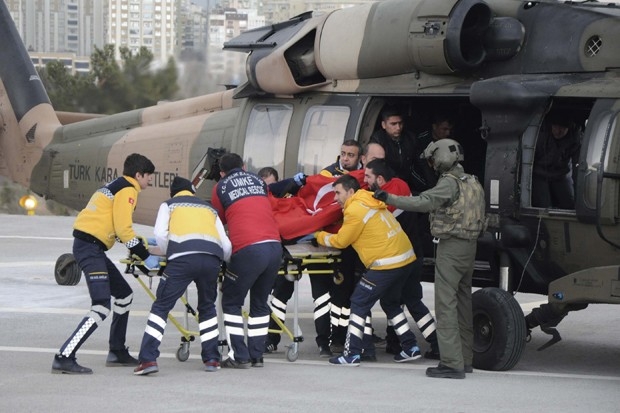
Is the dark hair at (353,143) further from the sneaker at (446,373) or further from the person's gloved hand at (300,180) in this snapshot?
the sneaker at (446,373)

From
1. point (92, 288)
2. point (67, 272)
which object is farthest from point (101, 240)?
point (67, 272)

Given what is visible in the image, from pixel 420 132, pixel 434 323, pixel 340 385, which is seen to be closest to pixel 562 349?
pixel 434 323

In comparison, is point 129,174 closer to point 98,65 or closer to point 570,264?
point 570,264

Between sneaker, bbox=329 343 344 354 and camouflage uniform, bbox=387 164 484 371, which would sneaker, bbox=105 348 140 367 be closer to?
sneaker, bbox=329 343 344 354

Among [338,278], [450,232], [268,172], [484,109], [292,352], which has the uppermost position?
[484,109]

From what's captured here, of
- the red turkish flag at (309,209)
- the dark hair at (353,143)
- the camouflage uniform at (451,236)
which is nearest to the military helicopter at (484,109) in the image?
the camouflage uniform at (451,236)

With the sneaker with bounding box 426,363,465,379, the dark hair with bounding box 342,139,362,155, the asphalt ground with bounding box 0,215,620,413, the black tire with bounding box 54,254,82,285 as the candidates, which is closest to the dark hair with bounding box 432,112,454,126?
the dark hair with bounding box 342,139,362,155

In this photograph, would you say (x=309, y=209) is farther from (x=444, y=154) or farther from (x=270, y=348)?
(x=444, y=154)

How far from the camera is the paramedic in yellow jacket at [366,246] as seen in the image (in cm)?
1011

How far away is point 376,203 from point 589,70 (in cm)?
198

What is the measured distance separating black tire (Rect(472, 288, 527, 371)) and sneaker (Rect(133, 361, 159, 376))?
8.43ft

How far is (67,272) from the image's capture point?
50.6 ft

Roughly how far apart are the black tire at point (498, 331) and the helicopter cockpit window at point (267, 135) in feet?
9.83

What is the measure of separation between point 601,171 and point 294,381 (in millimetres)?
2753
